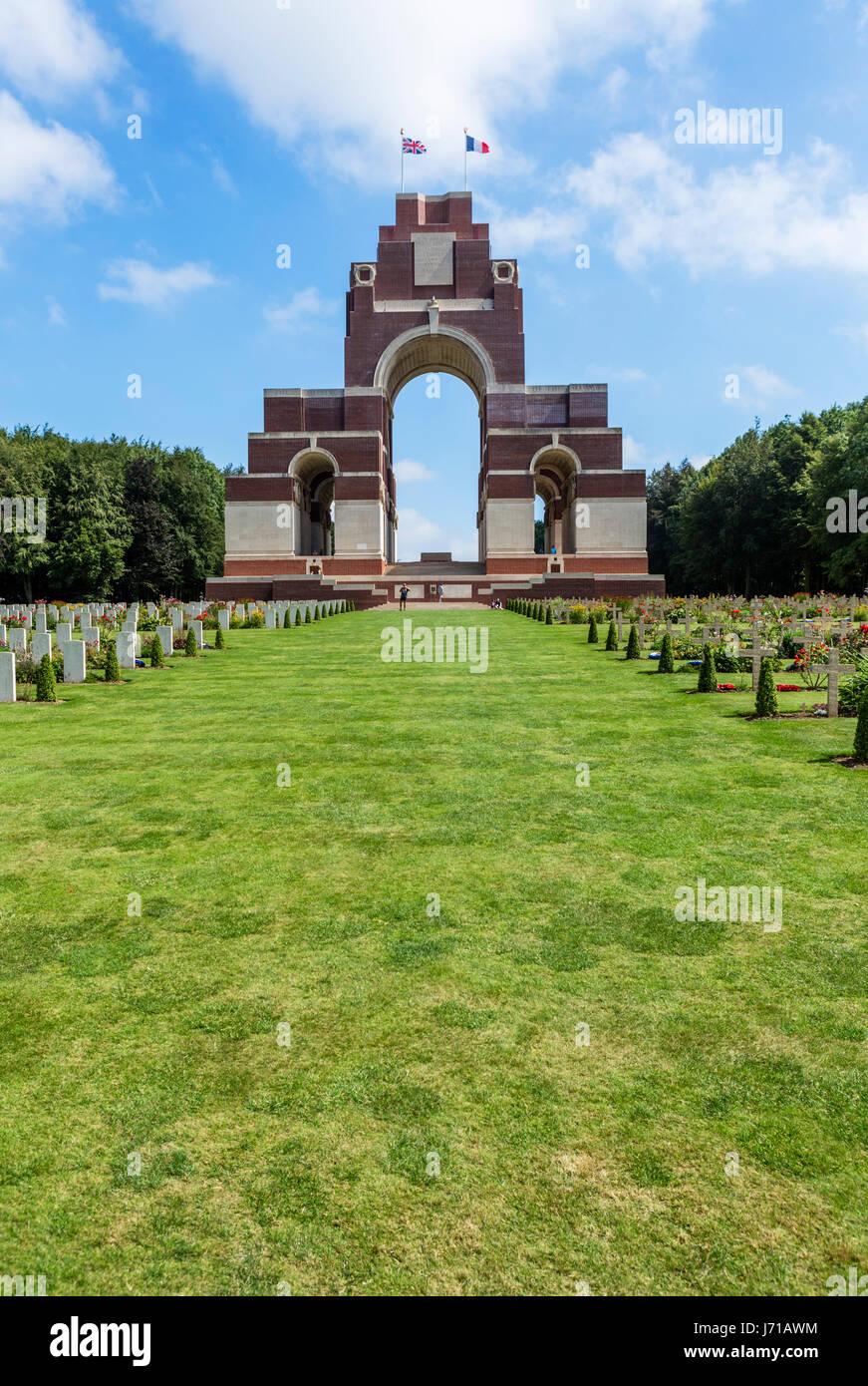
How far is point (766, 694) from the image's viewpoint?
10266mm

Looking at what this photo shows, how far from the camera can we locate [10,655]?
39.8 ft

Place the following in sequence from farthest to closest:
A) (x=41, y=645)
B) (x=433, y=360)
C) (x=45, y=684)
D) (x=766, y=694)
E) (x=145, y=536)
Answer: (x=145, y=536) → (x=433, y=360) → (x=41, y=645) → (x=45, y=684) → (x=766, y=694)

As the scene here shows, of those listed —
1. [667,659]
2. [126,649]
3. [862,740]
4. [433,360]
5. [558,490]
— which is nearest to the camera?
[862,740]

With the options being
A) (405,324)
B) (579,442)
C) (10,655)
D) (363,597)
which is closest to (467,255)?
(405,324)

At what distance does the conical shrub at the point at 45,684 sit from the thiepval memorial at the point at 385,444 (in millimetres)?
35201

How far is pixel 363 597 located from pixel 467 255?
26.3m

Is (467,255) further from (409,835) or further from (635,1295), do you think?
(635,1295)

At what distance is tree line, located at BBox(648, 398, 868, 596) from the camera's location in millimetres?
42000

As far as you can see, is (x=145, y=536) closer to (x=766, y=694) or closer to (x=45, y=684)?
(x=45, y=684)

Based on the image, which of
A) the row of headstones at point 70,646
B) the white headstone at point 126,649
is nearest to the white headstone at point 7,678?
the row of headstones at point 70,646

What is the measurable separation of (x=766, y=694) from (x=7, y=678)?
1036 centimetres

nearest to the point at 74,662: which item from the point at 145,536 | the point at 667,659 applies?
the point at 667,659

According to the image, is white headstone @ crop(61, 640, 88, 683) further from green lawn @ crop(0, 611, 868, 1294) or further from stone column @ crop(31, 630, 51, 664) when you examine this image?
green lawn @ crop(0, 611, 868, 1294)

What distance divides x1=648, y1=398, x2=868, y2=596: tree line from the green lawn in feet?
132
